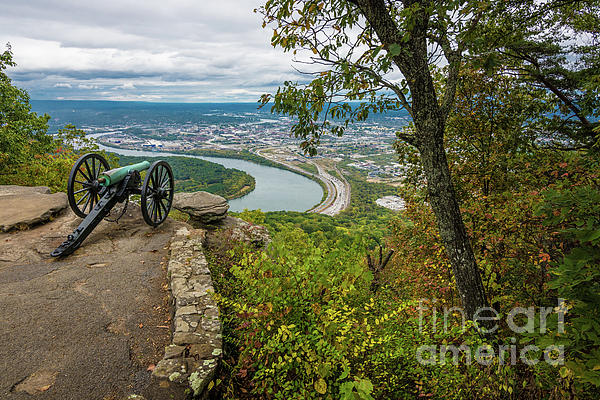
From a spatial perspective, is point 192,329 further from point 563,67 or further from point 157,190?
point 563,67

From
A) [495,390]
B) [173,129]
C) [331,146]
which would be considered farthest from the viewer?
[173,129]

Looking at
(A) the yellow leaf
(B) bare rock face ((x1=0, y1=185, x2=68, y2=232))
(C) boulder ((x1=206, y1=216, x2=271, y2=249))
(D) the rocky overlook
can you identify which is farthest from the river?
(A) the yellow leaf

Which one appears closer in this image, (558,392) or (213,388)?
(558,392)

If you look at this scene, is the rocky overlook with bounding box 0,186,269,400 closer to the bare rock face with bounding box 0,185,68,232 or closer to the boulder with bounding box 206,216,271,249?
the bare rock face with bounding box 0,185,68,232

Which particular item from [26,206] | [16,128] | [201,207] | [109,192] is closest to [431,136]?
[109,192]

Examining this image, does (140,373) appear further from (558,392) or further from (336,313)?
(558,392)

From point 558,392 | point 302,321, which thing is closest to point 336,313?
point 302,321
